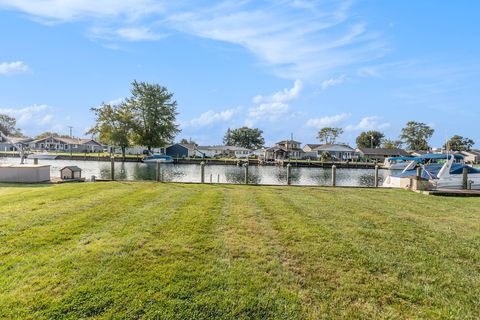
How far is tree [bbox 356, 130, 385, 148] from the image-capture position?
10031cm

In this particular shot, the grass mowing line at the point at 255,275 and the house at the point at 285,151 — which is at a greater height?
the house at the point at 285,151

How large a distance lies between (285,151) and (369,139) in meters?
38.9

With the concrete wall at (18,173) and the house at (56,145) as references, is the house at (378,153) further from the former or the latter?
the concrete wall at (18,173)

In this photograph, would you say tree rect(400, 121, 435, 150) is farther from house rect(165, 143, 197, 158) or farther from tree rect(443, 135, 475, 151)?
house rect(165, 143, 197, 158)

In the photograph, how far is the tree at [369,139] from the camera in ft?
329

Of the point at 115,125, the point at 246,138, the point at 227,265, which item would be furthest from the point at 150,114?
the point at 227,265

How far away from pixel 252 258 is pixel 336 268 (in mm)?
1255

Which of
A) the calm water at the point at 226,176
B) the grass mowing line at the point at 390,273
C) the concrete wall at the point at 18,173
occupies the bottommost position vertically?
the calm water at the point at 226,176

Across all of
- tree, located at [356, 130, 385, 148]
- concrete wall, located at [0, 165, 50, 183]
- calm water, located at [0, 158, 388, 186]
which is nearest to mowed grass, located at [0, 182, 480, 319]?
concrete wall, located at [0, 165, 50, 183]

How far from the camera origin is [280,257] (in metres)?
4.95

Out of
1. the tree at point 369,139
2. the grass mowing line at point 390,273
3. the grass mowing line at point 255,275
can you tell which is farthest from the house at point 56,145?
the grass mowing line at point 390,273

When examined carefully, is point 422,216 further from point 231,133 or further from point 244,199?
point 231,133

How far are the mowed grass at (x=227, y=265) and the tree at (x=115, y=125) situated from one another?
57045 mm

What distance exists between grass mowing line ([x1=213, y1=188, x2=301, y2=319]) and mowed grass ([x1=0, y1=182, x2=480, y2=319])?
0.01 m
